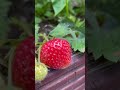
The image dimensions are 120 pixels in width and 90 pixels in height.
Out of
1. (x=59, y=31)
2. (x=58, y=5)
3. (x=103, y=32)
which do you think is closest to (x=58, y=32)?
(x=59, y=31)

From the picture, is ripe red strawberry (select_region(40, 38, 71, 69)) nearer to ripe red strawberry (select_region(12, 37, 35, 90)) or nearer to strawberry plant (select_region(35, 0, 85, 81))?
strawberry plant (select_region(35, 0, 85, 81))

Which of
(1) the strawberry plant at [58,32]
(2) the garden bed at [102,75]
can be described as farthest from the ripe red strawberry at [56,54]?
(2) the garden bed at [102,75]

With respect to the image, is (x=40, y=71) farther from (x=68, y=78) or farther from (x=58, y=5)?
(x=58, y=5)

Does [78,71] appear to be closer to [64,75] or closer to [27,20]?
[64,75]

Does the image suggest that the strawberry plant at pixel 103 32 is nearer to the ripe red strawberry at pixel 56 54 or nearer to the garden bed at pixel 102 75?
the garden bed at pixel 102 75

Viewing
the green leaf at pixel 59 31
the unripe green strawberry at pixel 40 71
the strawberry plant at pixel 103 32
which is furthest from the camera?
the green leaf at pixel 59 31

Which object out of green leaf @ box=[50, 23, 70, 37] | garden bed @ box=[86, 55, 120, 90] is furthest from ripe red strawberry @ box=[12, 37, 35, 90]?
green leaf @ box=[50, 23, 70, 37]

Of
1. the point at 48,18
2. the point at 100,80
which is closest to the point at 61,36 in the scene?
the point at 48,18
